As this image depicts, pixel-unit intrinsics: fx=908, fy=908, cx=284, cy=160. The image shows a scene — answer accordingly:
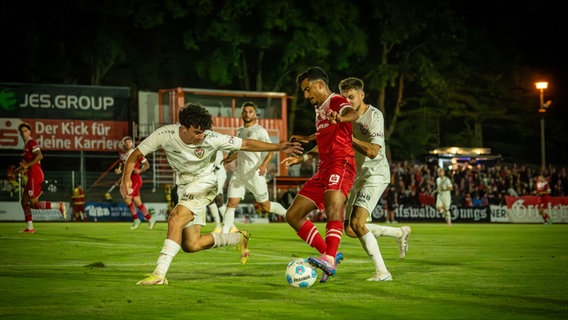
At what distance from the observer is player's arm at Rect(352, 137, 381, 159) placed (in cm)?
1051

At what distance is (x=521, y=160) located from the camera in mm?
70125

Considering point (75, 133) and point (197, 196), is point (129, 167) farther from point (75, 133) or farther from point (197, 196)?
point (75, 133)

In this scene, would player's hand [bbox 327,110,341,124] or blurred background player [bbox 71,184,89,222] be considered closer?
player's hand [bbox 327,110,341,124]

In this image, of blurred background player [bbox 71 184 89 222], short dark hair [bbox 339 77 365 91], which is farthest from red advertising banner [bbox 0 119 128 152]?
short dark hair [bbox 339 77 365 91]

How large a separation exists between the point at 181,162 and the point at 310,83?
1.80m

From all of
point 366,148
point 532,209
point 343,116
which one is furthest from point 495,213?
point 343,116

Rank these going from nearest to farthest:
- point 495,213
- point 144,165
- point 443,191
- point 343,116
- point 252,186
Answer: point 343,116
point 252,186
point 144,165
point 443,191
point 495,213

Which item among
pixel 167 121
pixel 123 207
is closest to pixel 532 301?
pixel 123 207

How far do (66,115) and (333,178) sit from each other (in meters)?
33.4

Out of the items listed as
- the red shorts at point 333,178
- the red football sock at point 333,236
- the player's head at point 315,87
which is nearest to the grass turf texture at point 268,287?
the red football sock at point 333,236

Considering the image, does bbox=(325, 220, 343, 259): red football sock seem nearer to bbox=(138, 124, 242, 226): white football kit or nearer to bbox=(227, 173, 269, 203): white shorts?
bbox=(138, 124, 242, 226): white football kit

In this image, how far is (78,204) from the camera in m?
35.6

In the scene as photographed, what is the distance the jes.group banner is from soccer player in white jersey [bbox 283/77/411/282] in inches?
1215

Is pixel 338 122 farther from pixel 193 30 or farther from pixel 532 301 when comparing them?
pixel 193 30
